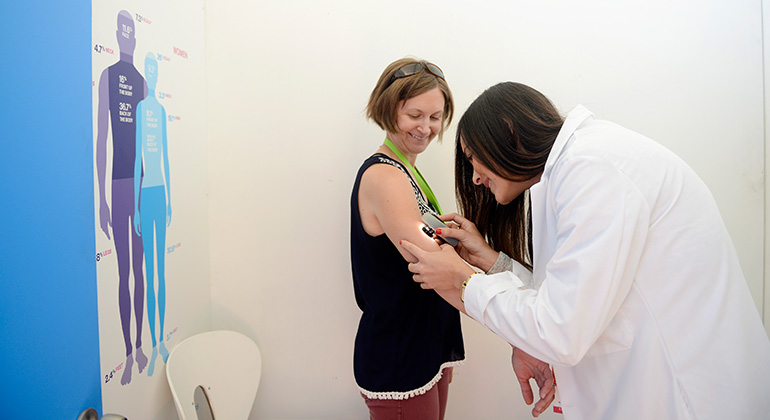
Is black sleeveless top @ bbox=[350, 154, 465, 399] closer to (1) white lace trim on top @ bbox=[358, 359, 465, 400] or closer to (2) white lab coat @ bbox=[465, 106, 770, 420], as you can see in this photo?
(1) white lace trim on top @ bbox=[358, 359, 465, 400]

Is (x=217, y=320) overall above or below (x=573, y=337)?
below

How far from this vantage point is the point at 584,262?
975mm

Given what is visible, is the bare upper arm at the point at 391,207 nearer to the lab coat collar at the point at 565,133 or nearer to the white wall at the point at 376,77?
the lab coat collar at the point at 565,133

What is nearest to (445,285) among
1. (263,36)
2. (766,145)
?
(263,36)

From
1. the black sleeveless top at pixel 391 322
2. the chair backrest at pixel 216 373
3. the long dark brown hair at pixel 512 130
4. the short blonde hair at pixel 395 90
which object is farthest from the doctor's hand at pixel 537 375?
the chair backrest at pixel 216 373

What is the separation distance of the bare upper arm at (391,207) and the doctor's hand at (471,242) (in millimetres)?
169

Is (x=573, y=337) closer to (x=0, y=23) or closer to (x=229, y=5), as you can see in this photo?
(x=0, y=23)

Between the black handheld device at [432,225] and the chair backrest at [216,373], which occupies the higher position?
the black handheld device at [432,225]

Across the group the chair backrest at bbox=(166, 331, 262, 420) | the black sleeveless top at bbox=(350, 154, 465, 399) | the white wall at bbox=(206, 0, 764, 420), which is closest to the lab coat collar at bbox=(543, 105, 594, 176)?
the black sleeveless top at bbox=(350, 154, 465, 399)

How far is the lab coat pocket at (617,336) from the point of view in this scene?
3.57ft

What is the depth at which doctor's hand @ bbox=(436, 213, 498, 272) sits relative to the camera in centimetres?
164

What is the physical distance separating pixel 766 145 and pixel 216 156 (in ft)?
8.24

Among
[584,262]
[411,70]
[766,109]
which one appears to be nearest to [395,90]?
[411,70]

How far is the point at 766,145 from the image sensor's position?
2.24 meters
